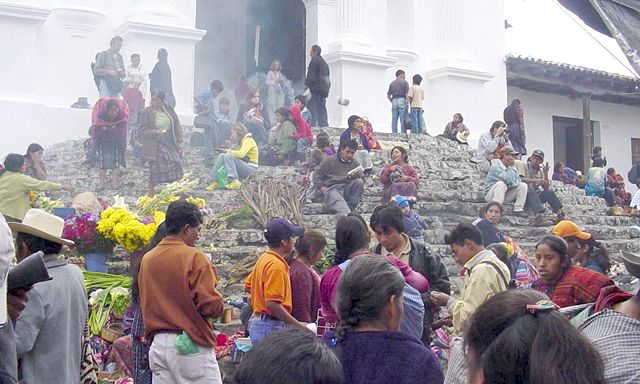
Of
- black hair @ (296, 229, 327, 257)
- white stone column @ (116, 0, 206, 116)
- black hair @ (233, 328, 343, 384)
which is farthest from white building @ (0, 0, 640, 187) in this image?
black hair @ (233, 328, 343, 384)

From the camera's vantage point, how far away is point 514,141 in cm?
1542

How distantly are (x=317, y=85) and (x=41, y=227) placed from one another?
11040mm

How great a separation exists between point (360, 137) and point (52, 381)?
991cm

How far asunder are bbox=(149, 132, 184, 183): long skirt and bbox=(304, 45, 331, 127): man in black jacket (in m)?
4.05

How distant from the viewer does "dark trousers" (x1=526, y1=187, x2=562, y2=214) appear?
12852 mm

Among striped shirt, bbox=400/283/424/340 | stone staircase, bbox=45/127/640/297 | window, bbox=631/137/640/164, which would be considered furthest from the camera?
window, bbox=631/137/640/164

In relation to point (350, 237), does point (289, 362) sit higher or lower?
lower

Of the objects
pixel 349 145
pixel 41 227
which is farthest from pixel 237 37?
pixel 41 227

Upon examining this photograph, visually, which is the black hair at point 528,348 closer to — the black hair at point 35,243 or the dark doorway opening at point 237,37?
the black hair at point 35,243

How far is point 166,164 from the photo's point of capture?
11391 millimetres

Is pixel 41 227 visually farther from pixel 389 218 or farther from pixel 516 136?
pixel 516 136

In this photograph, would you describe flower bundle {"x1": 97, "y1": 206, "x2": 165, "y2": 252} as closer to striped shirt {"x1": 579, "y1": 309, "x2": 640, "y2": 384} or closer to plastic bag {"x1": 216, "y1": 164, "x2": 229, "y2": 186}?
plastic bag {"x1": 216, "y1": 164, "x2": 229, "y2": 186}

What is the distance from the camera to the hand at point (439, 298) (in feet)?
16.2

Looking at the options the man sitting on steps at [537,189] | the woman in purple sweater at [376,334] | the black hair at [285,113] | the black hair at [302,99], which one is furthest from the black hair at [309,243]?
the black hair at [302,99]
